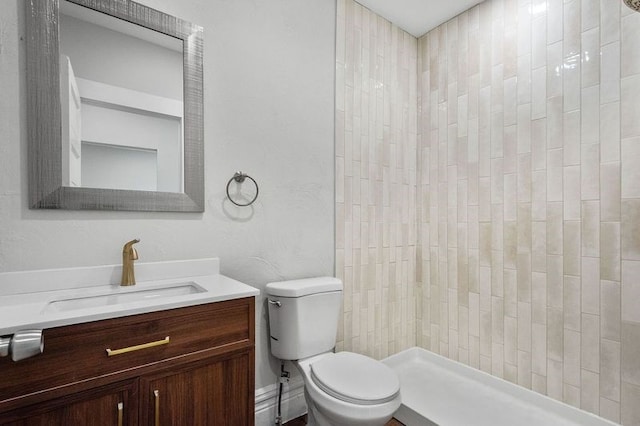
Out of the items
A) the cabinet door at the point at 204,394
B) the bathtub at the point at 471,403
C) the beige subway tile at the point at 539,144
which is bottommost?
the bathtub at the point at 471,403

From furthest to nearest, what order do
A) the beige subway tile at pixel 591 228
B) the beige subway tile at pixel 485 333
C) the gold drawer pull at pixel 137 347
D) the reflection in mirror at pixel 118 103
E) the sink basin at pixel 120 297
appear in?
the beige subway tile at pixel 485 333, the beige subway tile at pixel 591 228, the reflection in mirror at pixel 118 103, the sink basin at pixel 120 297, the gold drawer pull at pixel 137 347

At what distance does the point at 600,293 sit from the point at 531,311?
0.35m

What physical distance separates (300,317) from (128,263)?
0.82 m

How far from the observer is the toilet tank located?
166cm

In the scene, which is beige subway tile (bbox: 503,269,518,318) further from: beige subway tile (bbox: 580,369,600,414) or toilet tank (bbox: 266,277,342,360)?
toilet tank (bbox: 266,277,342,360)

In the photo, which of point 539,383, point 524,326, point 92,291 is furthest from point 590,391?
point 92,291

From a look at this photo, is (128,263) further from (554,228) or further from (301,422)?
(554,228)

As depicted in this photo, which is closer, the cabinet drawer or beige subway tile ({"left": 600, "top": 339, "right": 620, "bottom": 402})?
the cabinet drawer

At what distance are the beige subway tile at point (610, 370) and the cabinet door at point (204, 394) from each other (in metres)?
1.68

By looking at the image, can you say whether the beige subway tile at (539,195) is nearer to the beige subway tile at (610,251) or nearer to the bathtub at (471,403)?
the beige subway tile at (610,251)

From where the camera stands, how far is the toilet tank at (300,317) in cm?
166

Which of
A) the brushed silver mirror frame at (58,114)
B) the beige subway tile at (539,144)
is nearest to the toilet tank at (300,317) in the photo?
the brushed silver mirror frame at (58,114)

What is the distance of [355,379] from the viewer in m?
1.45

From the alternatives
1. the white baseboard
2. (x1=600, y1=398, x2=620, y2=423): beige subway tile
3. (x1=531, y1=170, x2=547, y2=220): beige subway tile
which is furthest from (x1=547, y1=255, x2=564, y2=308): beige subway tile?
the white baseboard
